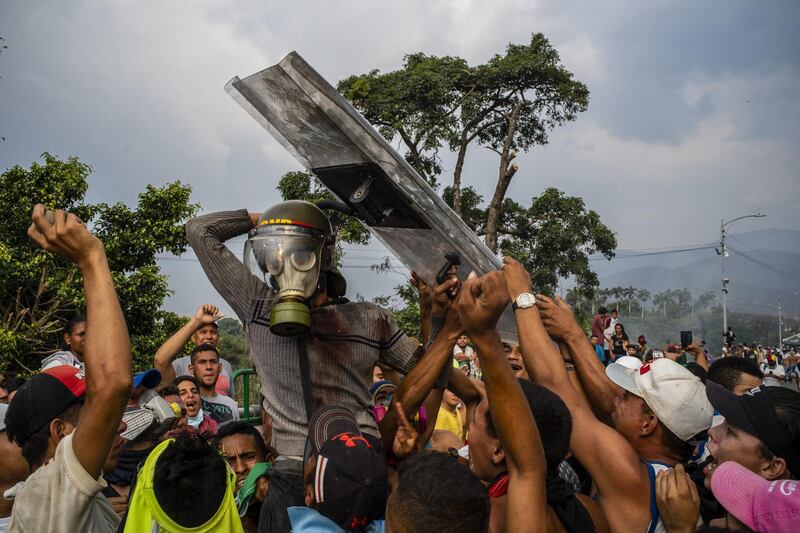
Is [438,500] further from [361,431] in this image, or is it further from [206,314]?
[206,314]

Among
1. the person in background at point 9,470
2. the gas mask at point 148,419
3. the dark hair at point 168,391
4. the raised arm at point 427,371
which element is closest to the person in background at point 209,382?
the dark hair at point 168,391

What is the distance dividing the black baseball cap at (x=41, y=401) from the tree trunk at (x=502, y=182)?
1993cm

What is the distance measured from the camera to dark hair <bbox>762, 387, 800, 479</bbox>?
8.36ft

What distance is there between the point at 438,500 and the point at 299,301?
2.88 feet

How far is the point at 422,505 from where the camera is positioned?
6.07 feet

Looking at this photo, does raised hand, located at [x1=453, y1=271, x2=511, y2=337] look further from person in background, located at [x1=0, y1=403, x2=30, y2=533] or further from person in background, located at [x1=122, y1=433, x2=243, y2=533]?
person in background, located at [x1=0, y1=403, x2=30, y2=533]

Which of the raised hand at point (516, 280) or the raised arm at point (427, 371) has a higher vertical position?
the raised hand at point (516, 280)

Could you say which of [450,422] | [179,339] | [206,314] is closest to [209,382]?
[179,339]

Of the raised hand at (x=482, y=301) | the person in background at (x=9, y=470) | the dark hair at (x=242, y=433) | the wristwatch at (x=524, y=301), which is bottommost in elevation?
the person in background at (x=9, y=470)

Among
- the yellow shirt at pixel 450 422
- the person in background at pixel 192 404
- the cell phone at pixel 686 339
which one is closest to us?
the person in background at pixel 192 404

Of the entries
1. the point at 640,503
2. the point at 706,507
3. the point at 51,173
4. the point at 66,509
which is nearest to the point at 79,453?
the point at 66,509

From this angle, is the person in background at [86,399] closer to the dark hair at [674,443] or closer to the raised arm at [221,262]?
the raised arm at [221,262]

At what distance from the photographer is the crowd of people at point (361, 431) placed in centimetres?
204

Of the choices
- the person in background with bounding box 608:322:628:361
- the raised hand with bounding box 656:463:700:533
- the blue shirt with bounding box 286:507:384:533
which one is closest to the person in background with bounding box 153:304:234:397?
the blue shirt with bounding box 286:507:384:533
